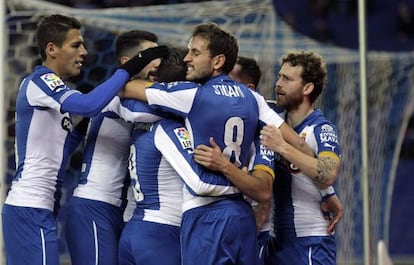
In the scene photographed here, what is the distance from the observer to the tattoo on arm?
5098 mm

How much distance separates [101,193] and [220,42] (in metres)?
1.09

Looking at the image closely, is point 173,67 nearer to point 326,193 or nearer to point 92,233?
point 92,233

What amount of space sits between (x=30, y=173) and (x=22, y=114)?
1.07 feet

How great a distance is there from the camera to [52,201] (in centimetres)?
524

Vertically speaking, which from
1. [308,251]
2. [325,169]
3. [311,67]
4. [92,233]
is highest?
[311,67]

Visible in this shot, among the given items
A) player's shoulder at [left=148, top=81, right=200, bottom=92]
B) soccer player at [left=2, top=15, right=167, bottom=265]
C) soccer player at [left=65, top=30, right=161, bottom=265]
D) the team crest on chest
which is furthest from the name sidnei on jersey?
the team crest on chest

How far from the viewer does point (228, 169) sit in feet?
15.7

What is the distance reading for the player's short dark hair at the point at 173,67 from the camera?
518cm

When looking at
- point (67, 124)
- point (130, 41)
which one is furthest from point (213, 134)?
point (130, 41)

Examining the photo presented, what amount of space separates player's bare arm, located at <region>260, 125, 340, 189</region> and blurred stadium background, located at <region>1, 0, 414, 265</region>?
1.06m

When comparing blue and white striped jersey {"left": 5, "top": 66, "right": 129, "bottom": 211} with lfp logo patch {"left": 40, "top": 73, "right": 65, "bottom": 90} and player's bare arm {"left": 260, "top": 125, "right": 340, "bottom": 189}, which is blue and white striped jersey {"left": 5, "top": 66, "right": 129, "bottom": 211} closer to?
lfp logo patch {"left": 40, "top": 73, "right": 65, "bottom": 90}

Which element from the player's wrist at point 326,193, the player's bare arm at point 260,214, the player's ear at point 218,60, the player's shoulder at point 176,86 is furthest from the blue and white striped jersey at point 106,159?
the player's wrist at point 326,193

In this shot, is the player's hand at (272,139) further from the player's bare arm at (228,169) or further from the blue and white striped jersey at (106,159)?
the blue and white striped jersey at (106,159)

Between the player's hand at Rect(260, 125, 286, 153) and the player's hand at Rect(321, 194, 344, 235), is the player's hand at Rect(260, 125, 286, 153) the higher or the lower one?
the higher one
